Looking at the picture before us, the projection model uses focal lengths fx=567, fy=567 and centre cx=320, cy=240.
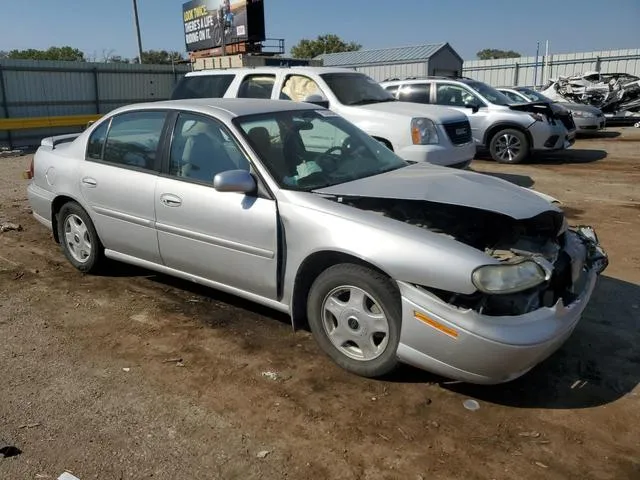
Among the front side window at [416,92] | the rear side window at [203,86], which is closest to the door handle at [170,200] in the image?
the rear side window at [203,86]

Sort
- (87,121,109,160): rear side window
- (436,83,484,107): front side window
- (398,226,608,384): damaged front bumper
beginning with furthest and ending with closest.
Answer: (436,83,484,107): front side window, (87,121,109,160): rear side window, (398,226,608,384): damaged front bumper

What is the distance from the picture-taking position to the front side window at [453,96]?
39.6ft

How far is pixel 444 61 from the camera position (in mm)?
33250

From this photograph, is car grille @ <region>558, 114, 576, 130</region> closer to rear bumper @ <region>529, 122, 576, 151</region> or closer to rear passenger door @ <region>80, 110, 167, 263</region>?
rear bumper @ <region>529, 122, 576, 151</region>

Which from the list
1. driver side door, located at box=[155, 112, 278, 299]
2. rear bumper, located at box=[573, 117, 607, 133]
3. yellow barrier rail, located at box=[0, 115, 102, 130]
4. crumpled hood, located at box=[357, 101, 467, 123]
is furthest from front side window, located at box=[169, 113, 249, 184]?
yellow barrier rail, located at box=[0, 115, 102, 130]

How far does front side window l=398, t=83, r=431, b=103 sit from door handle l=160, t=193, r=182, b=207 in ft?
28.8

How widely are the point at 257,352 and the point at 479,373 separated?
1.52 m

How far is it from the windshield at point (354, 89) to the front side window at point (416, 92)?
3131 mm

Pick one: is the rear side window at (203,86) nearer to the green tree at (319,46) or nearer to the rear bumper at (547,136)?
the rear bumper at (547,136)

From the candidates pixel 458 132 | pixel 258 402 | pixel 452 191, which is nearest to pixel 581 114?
pixel 458 132

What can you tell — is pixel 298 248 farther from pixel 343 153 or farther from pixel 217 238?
pixel 343 153

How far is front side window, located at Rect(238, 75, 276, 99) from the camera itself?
8.55 meters

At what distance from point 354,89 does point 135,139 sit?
15.7 ft

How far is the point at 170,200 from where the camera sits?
4.21m
